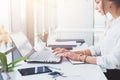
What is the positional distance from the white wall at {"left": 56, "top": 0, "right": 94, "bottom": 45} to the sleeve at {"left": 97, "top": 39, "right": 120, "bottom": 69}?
219 cm

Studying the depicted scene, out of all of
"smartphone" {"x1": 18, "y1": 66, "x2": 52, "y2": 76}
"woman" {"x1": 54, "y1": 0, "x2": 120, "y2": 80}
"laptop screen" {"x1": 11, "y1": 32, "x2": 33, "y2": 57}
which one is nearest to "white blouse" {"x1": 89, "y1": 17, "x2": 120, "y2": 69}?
"woman" {"x1": 54, "y1": 0, "x2": 120, "y2": 80}

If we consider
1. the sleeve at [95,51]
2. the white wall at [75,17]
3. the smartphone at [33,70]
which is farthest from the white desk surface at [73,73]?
the white wall at [75,17]

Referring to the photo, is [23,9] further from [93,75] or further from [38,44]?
[93,75]

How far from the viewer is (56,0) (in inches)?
149

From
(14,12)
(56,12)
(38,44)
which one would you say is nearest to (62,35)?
(56,12)

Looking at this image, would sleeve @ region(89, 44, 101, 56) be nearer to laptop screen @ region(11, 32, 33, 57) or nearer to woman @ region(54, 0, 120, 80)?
woman @ region(54, 0, 120, 80)

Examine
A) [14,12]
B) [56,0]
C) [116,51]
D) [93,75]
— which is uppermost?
[56,0]

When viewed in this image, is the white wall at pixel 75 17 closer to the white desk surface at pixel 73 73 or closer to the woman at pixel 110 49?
the woman at pixel 110 49

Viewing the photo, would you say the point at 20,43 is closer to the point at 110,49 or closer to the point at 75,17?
the point at 110,49

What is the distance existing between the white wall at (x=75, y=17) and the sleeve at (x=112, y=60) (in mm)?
2188

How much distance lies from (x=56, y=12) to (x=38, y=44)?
1428mm

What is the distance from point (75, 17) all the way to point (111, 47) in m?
2.16

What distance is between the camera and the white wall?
3820 mm

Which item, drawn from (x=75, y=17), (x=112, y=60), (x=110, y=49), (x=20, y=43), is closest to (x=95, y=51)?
(x=110, y=49)
